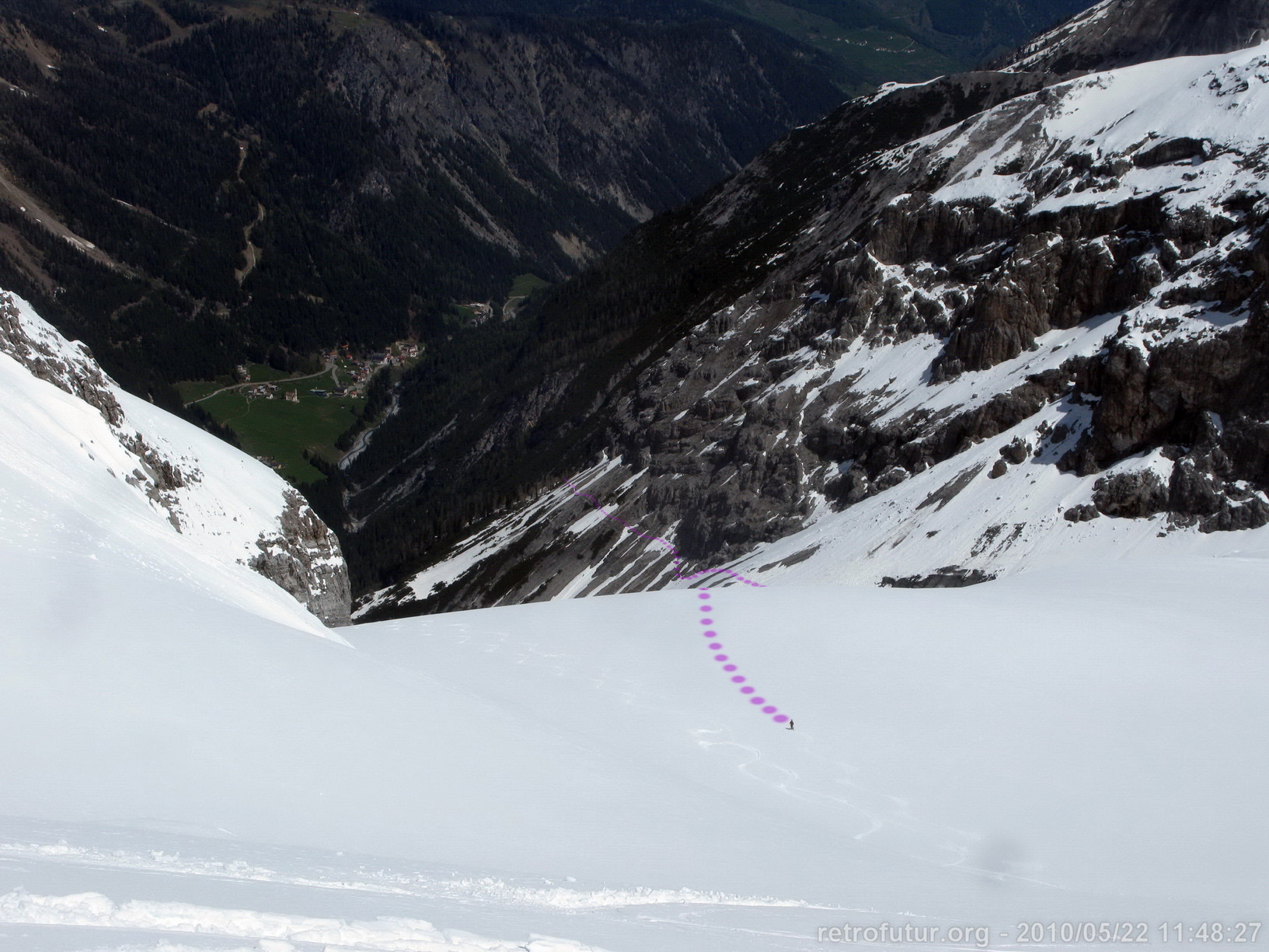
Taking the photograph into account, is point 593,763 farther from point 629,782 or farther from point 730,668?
point 730,668

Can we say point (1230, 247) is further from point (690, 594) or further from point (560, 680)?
point (560, 680)

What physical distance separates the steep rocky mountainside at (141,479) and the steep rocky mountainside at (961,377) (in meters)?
45.3

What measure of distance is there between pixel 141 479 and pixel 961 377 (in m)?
81.4

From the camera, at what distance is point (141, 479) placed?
181ft

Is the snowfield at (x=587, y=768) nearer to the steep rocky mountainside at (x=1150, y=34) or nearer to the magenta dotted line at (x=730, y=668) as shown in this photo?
the magenta dotted line at (x=730, y=668)

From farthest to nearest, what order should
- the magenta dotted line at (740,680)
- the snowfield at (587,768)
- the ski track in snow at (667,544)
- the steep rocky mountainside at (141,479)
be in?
1. the ski track in snow at (667,544)
2. the steep rocky mountainside at (141,479)
3. the magenta dotted line at (740,680)
4. the snowfield at (587,768)

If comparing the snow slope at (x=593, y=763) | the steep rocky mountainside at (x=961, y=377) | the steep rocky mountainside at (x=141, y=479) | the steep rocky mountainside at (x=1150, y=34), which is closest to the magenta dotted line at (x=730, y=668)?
the snow slope at (x=593, y=763)

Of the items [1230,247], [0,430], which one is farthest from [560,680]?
[1230,247]

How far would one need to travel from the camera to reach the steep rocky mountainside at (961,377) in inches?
3622

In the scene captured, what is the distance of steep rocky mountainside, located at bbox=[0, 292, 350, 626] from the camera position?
34.7 metres

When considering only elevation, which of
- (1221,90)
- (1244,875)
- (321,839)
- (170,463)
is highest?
(170,463)

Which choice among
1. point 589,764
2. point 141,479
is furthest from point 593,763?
point 141,479

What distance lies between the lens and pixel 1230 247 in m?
98.3

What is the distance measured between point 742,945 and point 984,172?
126 metres
